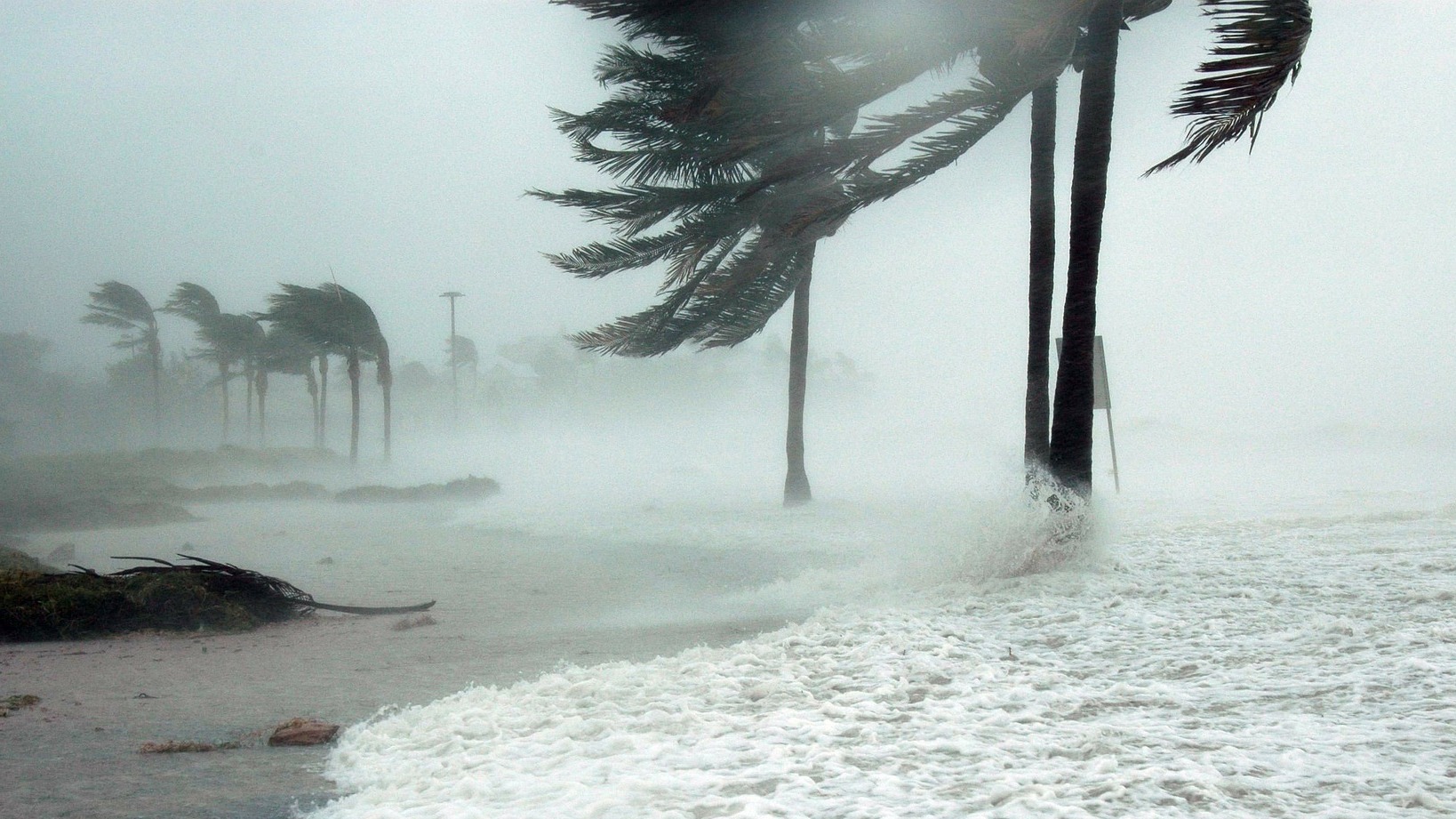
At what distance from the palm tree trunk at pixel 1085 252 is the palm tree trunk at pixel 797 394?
9.26m

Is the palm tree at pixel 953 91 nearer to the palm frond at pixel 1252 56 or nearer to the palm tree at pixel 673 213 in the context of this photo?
the palm frond at pixel 1252 56

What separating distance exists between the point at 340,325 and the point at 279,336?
11727mm

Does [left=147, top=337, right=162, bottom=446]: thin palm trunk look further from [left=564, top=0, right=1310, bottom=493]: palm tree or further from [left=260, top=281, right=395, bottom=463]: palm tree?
[left=564, top=0, right=1310, bottom=493]: palm tree

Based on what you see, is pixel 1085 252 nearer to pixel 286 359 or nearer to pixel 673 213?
pixel 673 213

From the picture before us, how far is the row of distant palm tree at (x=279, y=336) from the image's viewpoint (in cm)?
3152

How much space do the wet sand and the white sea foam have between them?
54 centimetres

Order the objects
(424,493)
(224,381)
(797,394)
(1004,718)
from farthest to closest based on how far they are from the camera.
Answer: (224,381), (424,493), (797,394), (1004,718)

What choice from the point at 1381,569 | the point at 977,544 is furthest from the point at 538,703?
the point at 1381,569

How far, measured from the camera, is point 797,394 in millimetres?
17172

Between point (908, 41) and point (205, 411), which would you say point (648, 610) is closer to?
point (908, 41)

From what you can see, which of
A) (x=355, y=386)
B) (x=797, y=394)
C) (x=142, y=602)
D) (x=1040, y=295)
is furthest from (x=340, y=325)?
(x=1040, y=295)

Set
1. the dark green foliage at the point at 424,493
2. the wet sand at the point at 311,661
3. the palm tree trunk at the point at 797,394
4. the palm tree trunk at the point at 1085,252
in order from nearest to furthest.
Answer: the wet sand at the point at 311,661 → the palm tree trunk at the point at 1085,252 → the palm tree trunk at the point at 797,394 → the dark green foliage at the point at 424,493

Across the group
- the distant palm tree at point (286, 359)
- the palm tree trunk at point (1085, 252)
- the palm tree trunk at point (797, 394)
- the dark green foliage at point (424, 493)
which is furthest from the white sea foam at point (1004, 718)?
the distant palm tree at point (286, 359)

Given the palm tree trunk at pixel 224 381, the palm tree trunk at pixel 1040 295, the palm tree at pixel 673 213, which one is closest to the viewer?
the palm tree trunk at pixel 1040 295
